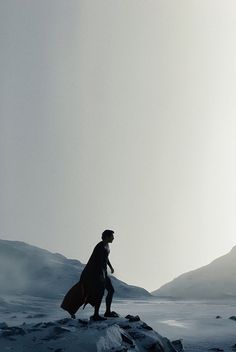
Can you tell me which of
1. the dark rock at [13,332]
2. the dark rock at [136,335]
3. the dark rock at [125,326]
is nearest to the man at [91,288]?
the dark rock at [125,326]

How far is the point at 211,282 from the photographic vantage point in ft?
546

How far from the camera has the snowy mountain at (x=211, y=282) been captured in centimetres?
15300

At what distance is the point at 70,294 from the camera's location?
11.1m

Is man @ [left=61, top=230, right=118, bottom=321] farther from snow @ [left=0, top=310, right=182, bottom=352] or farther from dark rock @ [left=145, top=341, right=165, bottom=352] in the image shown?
dark rock @ [left=145, top=341, right=165, bottom=352]

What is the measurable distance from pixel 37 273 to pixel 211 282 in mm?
84353

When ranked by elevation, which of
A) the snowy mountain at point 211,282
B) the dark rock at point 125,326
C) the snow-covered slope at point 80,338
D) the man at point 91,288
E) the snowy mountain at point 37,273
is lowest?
the snow-covered slope at point 80,338

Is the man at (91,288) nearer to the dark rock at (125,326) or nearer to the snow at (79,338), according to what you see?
the snow at (79,338)

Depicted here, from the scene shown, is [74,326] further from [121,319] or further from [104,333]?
[121,319]

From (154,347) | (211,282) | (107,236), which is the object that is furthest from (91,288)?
(211,282)

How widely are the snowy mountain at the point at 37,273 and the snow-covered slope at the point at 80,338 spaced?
267ft

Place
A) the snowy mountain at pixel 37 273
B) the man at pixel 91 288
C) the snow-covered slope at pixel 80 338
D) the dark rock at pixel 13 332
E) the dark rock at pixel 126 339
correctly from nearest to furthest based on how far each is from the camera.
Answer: the snow-covered slope at pixel 80 338 → the dark rock at pixel 13 332 → the dark rock at pixel 126 339 → the man at pixel 91 288 → the snowy mountain at pixel 37 273

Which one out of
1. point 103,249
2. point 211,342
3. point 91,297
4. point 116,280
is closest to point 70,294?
point 91,297

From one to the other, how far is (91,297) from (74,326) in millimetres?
931

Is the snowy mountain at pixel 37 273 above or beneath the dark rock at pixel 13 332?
above
